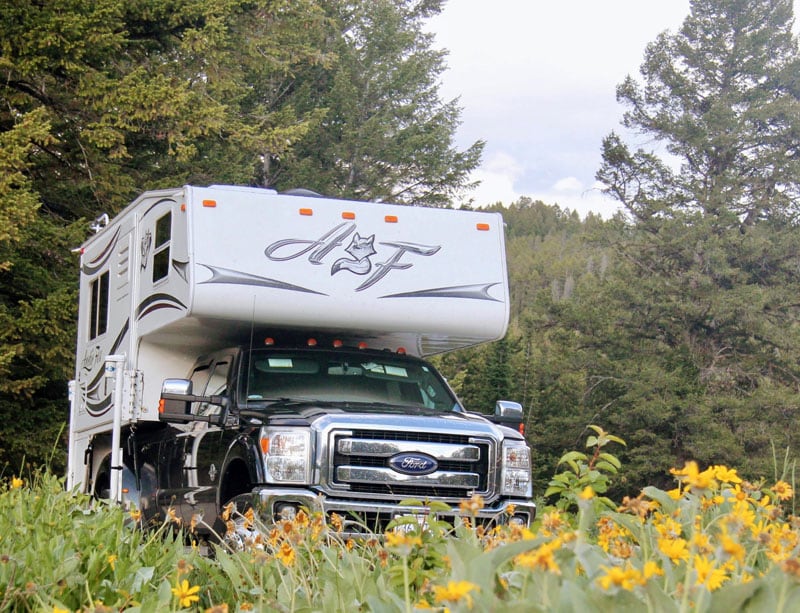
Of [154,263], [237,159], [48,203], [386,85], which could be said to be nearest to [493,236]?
[154,263]

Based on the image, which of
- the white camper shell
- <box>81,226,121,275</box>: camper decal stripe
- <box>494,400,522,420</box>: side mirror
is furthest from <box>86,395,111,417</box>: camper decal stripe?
<box>494,400,522,420</box>: side mirror

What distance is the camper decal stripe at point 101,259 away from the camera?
1141cm

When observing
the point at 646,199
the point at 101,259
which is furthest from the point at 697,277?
the point at 101,259

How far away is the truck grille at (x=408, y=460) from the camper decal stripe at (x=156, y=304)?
1895 mm

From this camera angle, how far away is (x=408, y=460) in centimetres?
791

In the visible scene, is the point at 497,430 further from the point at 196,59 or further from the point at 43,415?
the point at 196,59

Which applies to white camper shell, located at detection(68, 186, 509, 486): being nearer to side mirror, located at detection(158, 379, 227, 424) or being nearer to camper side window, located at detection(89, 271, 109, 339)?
side mirror, located at detection(158, 379, 227, 424)

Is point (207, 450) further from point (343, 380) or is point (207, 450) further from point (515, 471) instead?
point (515, 471)

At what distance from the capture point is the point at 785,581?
84.4 inches

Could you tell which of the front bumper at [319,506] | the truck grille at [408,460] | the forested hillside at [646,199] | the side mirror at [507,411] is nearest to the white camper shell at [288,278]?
the side mirror at [507,411]

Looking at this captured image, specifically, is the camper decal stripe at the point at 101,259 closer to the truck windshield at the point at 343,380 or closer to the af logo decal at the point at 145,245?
the af logo decal at the point at 145,245

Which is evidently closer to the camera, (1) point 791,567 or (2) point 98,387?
(1) point 791,567

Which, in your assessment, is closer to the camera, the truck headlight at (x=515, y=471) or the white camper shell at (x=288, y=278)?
the truck headlight at (x=515, y=471)

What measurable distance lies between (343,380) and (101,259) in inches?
158
